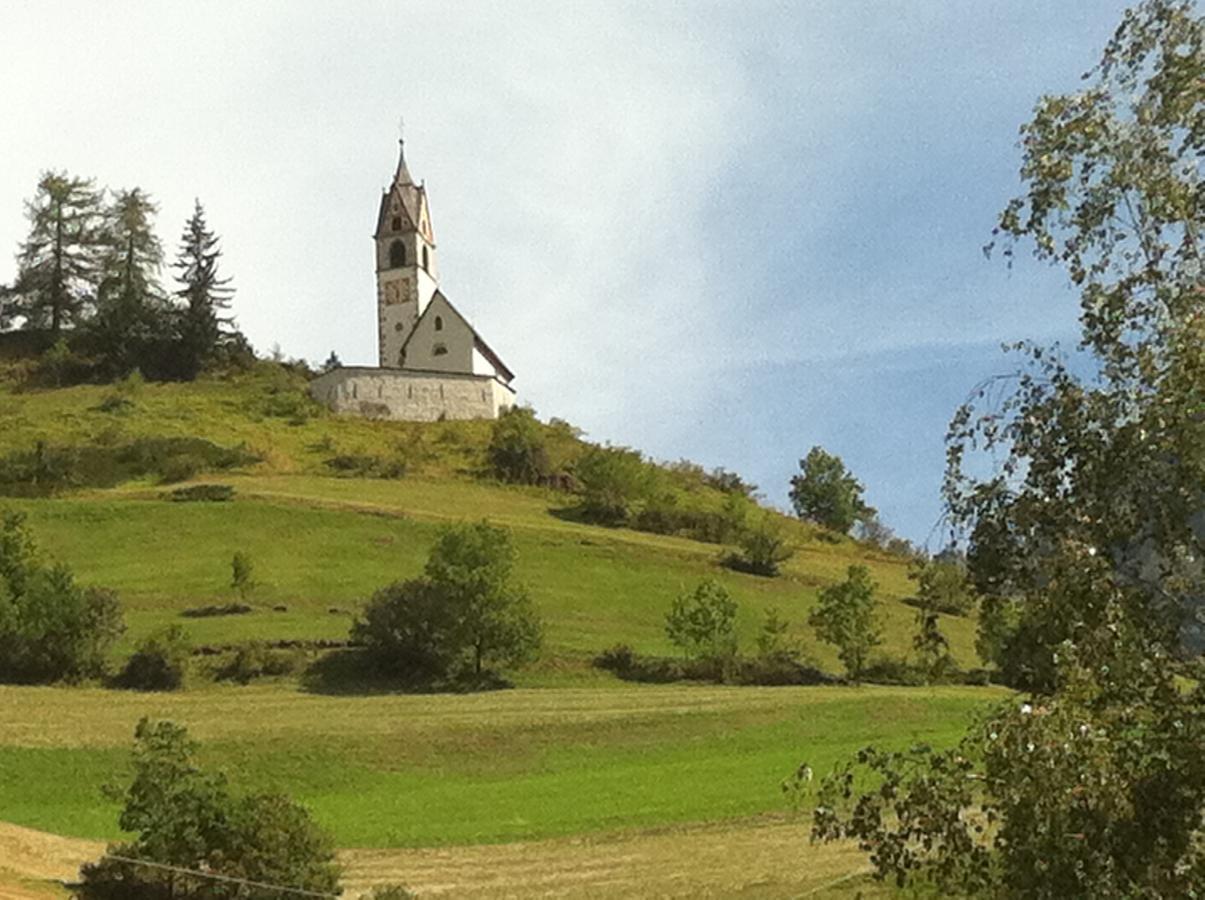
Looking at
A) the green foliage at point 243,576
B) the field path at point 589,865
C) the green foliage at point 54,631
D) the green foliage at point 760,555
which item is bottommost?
the field path at point 589,865

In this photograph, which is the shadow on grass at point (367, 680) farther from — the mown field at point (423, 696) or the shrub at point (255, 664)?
the shrub at point (255, 664)

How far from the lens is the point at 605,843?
27.7 meters

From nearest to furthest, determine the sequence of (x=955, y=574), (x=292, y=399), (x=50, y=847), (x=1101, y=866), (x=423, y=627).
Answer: (x=1101, y=866)
(x=955, y=574)
(x=50, y=847)
(x=423, y=627)
(x=292, y=399)

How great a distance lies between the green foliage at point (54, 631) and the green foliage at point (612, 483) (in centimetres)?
3752

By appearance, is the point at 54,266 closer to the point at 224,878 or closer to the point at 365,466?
the point at 365,466

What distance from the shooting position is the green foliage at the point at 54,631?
161 feet

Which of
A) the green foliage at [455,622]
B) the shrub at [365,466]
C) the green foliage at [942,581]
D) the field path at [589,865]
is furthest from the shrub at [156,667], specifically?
the green foliage at [942,581]

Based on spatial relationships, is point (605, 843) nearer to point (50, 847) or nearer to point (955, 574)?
point (50, 847)

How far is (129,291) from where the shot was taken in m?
107

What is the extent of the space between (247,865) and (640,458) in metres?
73.3

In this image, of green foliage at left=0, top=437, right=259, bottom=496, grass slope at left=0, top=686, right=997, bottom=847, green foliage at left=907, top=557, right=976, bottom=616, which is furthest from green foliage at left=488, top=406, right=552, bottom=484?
green foliage at left=907, top=557, right=976, bottom=616

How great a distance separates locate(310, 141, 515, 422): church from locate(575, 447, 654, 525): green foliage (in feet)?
46.7

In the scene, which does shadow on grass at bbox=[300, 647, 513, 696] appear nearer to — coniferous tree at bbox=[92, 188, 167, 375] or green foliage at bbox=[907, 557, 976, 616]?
green foliage at bbox=[907, 557, 976, 616]

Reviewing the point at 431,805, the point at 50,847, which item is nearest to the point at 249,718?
the point at 431,805
